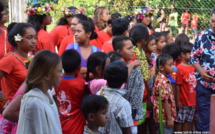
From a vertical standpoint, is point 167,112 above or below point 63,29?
below

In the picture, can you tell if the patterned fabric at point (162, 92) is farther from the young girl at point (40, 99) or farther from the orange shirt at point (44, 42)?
the young girl at point (40, 99)

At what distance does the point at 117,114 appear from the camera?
3770 mm

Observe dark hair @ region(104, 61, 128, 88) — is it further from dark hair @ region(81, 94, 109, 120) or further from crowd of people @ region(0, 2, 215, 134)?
dark hair @ region(81, 94, 109, 120)

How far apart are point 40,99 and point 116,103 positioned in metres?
1.09

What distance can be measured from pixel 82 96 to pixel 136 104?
0.80 meters

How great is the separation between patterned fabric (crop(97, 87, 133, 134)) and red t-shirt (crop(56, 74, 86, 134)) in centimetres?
41

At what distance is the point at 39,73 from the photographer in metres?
2.91

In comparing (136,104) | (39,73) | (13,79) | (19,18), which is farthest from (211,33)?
(19,18)

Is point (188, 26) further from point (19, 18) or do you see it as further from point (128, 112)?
point (128, 112)

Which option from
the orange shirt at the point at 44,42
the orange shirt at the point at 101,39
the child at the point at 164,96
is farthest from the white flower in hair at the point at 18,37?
the orange shirt at the point at 101,39

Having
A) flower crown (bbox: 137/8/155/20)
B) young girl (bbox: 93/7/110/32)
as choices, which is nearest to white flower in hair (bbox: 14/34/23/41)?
young girl (bbox: 93/7/110/32)

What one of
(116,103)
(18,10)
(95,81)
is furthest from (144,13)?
(116,103)

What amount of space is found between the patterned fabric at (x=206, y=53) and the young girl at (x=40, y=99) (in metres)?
2.99

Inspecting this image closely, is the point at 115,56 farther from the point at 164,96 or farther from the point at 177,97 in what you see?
the point at 177,97
